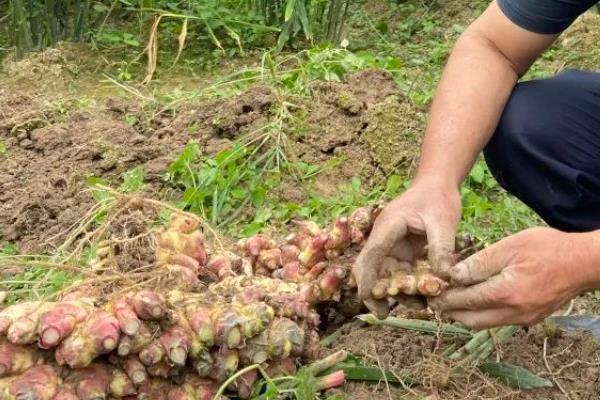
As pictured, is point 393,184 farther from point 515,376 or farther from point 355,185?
point 515,376

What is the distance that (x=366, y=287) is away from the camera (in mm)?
1802

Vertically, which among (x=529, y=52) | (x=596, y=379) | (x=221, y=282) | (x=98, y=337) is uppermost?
(x=529, y=52)

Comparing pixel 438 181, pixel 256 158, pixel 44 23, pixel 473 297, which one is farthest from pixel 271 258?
pixel 44 23

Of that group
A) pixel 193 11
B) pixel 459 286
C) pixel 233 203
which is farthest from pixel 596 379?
pixel 193 11

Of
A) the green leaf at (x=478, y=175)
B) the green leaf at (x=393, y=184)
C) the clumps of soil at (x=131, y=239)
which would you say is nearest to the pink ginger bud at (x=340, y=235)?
the clumps of soil at (x=131, y=239)

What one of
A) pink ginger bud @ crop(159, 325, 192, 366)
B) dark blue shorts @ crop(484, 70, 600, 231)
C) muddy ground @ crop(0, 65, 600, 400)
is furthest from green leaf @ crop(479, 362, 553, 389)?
muddy ground @ crop(0, 65, 600, 400)

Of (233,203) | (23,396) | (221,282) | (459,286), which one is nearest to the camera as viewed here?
(23,396)

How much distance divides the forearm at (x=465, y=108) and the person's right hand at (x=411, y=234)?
0.08 meters

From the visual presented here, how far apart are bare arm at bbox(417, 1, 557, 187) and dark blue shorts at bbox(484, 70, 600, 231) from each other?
6 cm

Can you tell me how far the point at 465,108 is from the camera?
6.86 ft

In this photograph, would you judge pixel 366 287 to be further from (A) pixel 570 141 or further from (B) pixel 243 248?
(A) pixel 570 141

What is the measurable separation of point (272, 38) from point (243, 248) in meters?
2.83

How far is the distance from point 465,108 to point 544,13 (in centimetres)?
28

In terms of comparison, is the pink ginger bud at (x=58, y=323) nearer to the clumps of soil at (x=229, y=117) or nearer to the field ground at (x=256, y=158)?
the field ground at (x=256, y=158)
